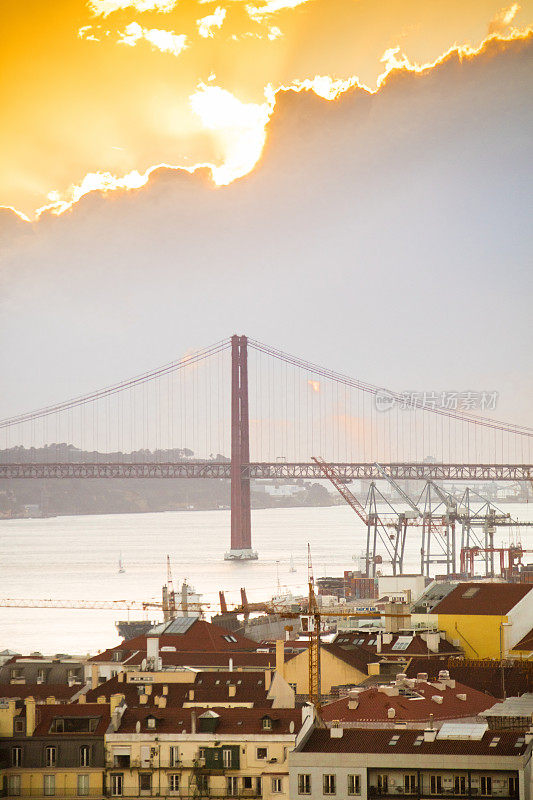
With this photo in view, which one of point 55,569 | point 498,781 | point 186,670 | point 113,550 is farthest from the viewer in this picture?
point 113,550

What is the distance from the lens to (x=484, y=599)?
1834 cm

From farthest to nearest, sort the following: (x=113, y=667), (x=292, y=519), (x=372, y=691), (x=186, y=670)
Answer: (x=292, y=519) → (x=113, y=667) → (x=186, y=670) → (x=372, y=691)

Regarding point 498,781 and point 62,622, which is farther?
point 62,622

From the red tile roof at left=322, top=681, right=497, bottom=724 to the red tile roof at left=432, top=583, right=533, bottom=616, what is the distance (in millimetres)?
5680

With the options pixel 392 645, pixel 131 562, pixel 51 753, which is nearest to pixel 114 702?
pixel 51 753

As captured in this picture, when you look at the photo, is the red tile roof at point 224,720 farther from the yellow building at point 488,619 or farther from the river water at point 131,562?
the river water at point 131,562

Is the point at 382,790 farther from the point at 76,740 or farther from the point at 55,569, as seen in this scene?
the point at 55,569

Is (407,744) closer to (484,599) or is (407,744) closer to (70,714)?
(70,714)

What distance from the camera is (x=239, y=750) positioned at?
10.5 metres

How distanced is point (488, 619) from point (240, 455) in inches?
1274

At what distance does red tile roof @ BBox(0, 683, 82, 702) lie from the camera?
13.1 m

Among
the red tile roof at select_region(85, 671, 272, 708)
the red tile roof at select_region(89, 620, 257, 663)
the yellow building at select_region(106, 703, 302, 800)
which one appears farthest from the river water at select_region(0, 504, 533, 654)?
the yellow building at select_region(106, 703, 302, 800)

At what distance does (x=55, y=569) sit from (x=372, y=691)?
35.0 m

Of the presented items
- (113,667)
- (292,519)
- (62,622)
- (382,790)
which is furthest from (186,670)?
(292,519)
